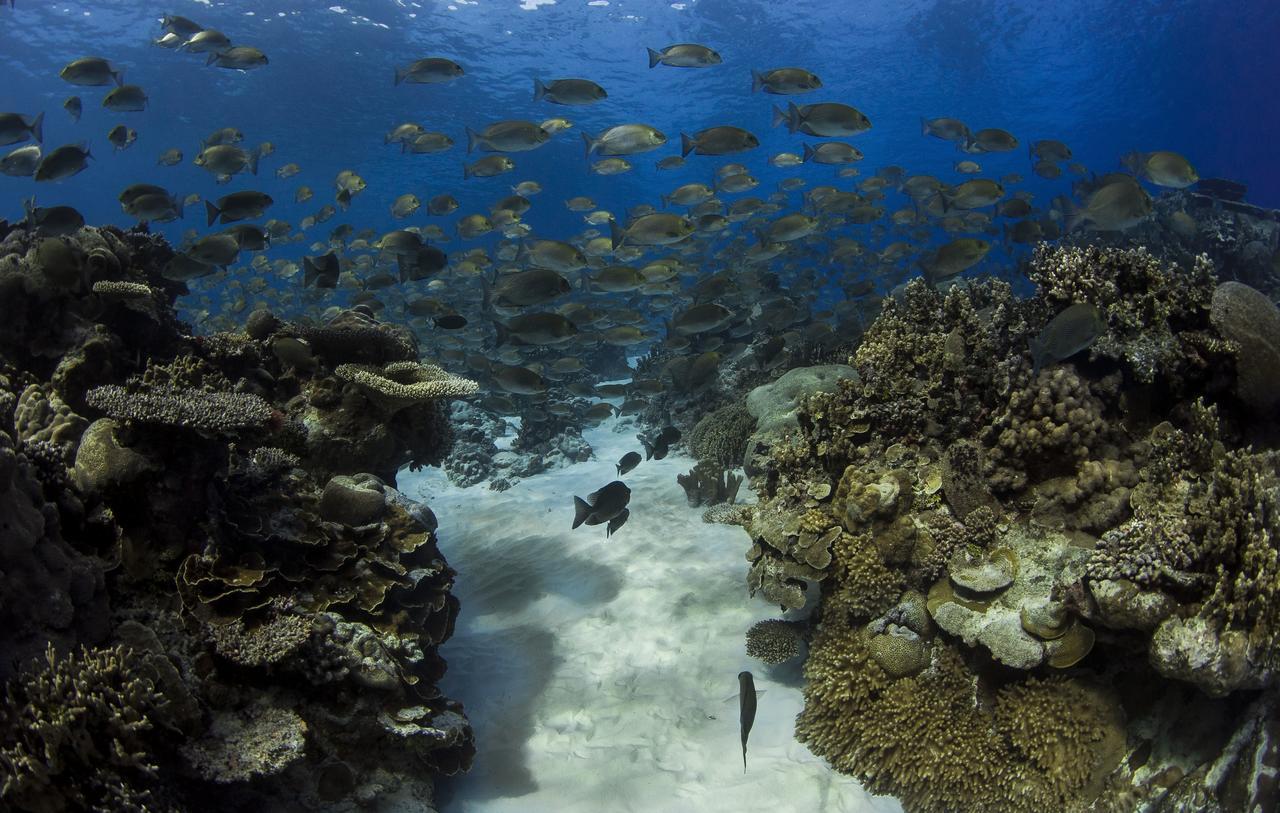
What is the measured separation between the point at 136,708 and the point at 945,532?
443cm

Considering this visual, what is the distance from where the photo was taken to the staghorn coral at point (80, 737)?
2387 mm

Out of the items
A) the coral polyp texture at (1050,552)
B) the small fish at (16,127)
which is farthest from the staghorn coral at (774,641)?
the small fish at (16,127)

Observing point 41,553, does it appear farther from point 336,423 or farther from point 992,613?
point 992,613

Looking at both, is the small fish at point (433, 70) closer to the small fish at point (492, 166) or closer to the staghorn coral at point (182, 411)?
the small fish at point (492, 166)

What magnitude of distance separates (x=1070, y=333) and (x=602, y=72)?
42430 mm

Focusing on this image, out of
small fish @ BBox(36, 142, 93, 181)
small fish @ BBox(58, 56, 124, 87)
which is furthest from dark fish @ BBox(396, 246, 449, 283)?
small fish @ BBox(58, 56, 124, 87)

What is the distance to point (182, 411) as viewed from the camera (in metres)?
3.42

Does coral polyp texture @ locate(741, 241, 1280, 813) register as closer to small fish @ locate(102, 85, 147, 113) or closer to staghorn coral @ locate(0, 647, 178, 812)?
staghorn coral @ locate(0, 647, 178, 812)

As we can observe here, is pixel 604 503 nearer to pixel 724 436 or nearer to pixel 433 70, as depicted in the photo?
pixel 724 436

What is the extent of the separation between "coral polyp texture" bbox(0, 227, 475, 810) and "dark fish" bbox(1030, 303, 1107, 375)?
4299 mm

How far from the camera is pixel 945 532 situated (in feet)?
13.4

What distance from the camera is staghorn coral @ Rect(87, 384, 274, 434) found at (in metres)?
3.35

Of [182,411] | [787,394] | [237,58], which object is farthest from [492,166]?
[182,411]

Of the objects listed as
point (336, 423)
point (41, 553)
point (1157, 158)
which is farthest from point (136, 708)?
point (1157, 158)
